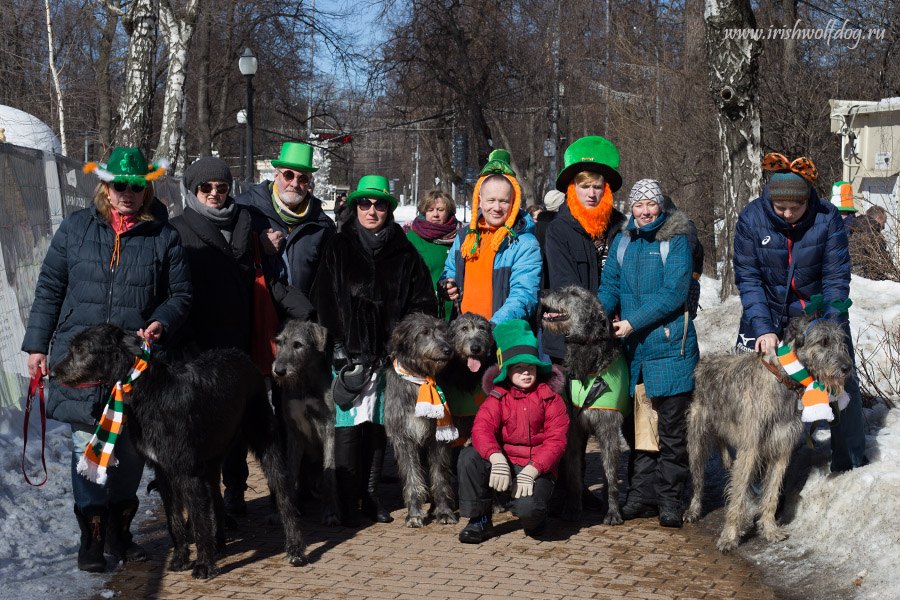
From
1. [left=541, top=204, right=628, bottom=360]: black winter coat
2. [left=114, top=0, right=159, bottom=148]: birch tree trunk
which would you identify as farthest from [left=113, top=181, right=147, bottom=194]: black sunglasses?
[left=114, top=0, right=159, bottom=148]: birch tree trunk

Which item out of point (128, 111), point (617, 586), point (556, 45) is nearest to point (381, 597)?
point (617, 586)

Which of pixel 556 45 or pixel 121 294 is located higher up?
pixel 556 45

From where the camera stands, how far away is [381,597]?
15.7 ft

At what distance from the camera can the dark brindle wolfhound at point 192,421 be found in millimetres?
4652

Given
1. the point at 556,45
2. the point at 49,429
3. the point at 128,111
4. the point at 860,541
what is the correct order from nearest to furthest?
the point at 860,541 → the point at 49,429 → the point at 128,111 → the point at 556,45

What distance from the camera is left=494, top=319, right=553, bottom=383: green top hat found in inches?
221

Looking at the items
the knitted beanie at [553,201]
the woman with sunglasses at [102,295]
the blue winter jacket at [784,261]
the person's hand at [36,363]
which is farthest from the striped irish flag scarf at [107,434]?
the knitted beanie at [553,201]

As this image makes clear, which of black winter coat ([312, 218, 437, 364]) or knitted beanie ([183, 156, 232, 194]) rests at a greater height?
knitted beanie ([183, 156, 232, 194])

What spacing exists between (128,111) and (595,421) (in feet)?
30.8

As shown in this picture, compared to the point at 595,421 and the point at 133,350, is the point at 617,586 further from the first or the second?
the point at 133,350

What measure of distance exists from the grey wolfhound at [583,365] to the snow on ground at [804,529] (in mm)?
990

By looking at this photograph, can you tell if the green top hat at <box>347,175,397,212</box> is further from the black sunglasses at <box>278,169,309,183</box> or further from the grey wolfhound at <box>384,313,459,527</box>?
the grey wolfhound at <box>384,313,459,527</box>

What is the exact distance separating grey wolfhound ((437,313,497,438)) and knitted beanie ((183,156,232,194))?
1.76m

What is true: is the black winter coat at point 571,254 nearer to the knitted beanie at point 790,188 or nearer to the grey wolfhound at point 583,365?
the grey wolfhound at point 583,365
